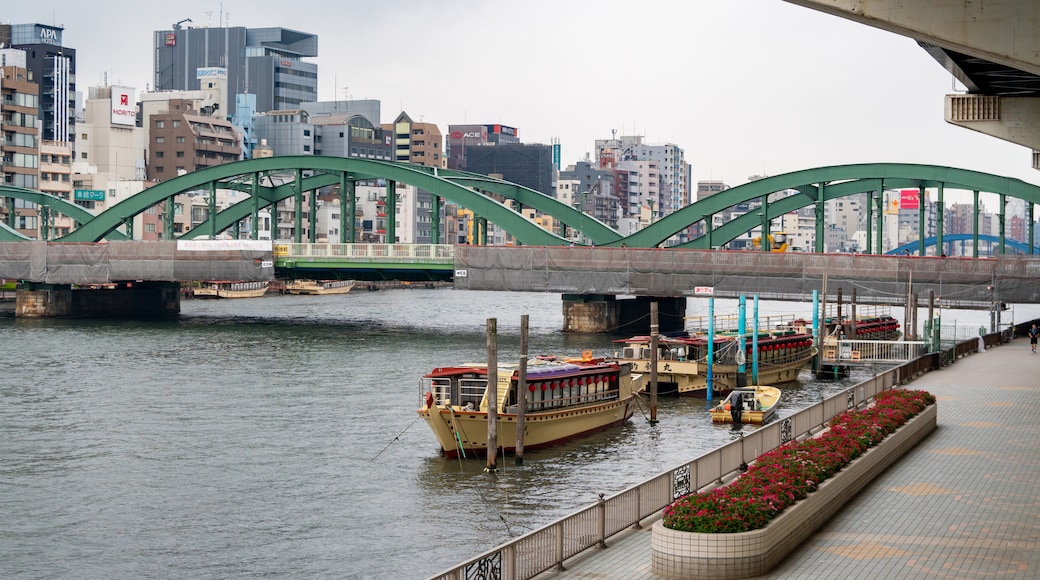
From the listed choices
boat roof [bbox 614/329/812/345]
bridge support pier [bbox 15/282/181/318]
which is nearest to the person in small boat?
boat roof [bbox 614/329/812/345]

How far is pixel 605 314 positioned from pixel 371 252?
18877 mm

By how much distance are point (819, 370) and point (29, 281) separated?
71.7 meters

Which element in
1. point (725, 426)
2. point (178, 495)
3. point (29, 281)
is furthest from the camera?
point (29, 281)

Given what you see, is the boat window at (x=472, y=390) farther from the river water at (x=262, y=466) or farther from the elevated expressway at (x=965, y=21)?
the elevated expressway at (x=965, y=21)

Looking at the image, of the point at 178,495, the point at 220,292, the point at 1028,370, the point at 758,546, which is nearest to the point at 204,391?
the point at 178,495

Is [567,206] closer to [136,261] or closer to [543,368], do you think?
[136,261]

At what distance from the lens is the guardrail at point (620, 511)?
20.1 metres

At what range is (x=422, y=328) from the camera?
103 metres

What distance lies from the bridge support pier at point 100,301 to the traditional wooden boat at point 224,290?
38.6m

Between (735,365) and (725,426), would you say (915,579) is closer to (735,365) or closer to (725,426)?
(725,426)

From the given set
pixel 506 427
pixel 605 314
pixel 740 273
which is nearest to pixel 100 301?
pixel 605 314

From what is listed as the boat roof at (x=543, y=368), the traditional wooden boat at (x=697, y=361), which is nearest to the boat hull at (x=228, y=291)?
the traditional wooden boat at (x=697, y=361)

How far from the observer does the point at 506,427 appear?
43.1 m

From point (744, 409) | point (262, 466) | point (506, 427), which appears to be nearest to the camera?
point (262, 466)
